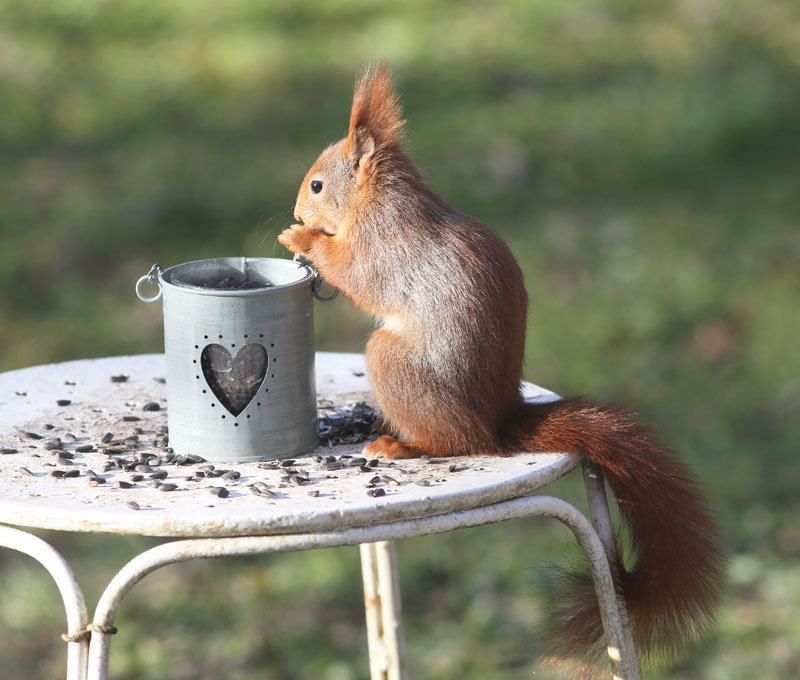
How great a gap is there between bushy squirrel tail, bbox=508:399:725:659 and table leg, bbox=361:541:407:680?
1.53 ft

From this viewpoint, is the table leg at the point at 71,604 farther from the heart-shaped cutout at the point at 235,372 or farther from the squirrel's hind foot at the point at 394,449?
the squirrel's hind foot at the point at 394,449

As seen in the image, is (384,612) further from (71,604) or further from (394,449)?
(71,604)

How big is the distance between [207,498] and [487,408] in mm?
400

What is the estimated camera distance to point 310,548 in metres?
1.31

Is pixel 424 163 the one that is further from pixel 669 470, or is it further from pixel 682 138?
pixel 669 470

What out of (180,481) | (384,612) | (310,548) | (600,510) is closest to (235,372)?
(180,481)

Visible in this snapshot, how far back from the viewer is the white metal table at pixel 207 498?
4.23ft

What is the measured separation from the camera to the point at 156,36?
5.18 m

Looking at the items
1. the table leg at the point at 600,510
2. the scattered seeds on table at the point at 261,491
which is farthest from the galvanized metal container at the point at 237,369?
the table leg at the point at 600,510

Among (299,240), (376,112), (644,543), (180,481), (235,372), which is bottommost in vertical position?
(644,543)

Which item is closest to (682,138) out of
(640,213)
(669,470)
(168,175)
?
(640,213)

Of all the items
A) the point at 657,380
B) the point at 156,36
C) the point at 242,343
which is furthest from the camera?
the point at 156,36

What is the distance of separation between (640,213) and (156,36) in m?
2.29

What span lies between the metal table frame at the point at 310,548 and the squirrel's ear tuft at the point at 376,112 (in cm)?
53
